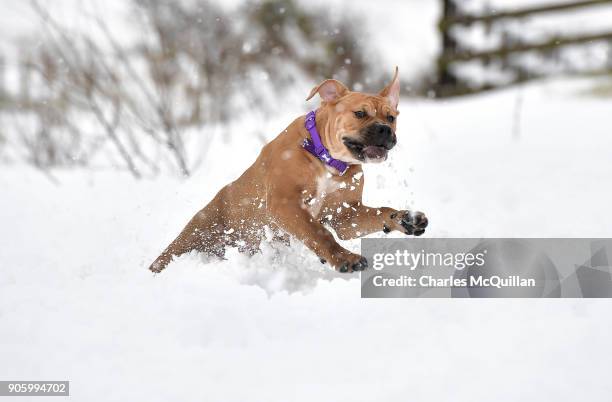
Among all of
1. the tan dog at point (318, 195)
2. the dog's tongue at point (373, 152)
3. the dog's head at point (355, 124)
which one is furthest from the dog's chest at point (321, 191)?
the dog's tongue at point (373, 152)

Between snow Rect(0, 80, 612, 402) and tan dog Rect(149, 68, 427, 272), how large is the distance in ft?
0.52

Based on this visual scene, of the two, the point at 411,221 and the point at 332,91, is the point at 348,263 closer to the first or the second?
the point at 411,221

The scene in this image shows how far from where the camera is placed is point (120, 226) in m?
4.51

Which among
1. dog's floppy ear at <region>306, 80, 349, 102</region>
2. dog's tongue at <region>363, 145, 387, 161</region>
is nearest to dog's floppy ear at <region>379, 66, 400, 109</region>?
dog's floppy ear at <region>306, 80, 349, 102</region>

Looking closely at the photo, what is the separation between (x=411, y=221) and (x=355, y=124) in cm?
53

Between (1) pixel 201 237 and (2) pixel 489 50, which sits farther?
(2) pixel 489 50

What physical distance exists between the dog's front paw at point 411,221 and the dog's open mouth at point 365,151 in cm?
29

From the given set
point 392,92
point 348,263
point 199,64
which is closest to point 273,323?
point 348,263

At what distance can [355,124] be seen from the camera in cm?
308

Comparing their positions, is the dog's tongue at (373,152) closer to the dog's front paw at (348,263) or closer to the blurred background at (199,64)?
the dog's front paw at (348,263)

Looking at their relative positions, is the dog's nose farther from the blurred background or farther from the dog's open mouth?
the blurred background

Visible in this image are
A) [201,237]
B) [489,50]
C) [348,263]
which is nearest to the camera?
[348,263]

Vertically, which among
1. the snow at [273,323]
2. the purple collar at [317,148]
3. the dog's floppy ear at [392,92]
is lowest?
the snow at [273,323]

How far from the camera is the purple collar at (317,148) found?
316 cm
